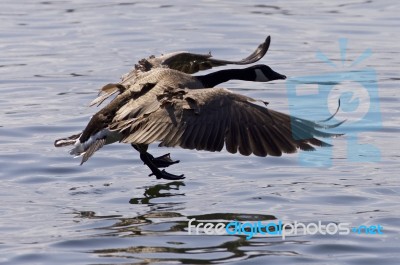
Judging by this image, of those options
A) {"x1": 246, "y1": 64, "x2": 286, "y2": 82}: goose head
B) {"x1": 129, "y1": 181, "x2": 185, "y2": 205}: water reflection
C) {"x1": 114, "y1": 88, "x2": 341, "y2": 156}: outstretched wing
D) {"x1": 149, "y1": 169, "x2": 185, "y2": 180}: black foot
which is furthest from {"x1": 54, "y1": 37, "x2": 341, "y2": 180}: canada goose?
{"x1": 246, "y1": 64, "x2": 286, "y2": 82}: goose head

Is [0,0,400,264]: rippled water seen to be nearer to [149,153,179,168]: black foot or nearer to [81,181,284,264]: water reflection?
[81,181,284,264]: water reflection

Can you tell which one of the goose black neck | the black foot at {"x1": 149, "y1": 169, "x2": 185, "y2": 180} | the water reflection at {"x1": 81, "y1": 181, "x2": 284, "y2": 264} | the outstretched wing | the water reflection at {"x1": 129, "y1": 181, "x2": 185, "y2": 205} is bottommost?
the water reflection at {"x1": 81, "y1": 181, "x2": 284, "y2": 264}

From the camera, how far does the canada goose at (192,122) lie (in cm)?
990

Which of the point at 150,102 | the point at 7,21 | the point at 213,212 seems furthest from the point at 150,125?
the point at 7,21

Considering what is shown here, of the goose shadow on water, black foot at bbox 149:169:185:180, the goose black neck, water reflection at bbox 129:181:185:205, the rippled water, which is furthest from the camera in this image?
the goose black neck

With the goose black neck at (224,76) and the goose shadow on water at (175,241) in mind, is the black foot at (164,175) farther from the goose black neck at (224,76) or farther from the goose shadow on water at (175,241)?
the goose black neck at (224,76)

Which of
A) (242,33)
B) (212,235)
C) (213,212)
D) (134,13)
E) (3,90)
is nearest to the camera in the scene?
(212,235)

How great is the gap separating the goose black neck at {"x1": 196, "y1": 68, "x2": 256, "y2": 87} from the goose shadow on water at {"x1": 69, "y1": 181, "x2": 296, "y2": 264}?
1.67 metres

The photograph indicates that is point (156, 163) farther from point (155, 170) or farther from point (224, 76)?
point (224, 76)

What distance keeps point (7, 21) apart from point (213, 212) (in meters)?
12.2

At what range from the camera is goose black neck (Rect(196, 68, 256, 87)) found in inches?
472

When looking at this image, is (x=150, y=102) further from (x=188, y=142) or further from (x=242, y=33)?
(x=242, y=33)

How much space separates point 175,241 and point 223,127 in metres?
1.17

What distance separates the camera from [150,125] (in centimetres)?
1033
